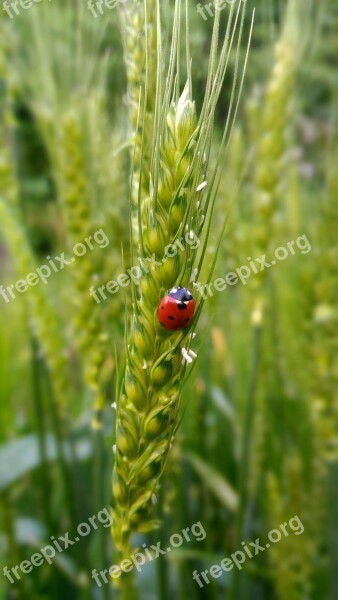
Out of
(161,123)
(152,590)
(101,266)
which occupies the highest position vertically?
(101,266)

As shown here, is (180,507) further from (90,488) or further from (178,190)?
(178,190)

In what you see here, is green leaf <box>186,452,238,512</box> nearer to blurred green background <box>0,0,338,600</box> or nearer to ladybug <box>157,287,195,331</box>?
blurred green background <box>0,0,338,600</box>

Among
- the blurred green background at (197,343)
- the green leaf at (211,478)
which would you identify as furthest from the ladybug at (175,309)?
the green leaf at (211,478)

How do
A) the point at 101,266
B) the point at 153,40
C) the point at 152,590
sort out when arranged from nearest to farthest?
the point at 153,40 < the point at 101,266 < the point at 152,590

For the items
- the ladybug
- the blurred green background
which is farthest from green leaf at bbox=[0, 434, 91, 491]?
the ladybug

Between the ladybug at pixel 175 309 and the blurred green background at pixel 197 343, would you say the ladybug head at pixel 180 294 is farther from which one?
the blurred green background at pixel 197 343

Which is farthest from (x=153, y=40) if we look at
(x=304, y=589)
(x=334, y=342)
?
(x=304, y=589)

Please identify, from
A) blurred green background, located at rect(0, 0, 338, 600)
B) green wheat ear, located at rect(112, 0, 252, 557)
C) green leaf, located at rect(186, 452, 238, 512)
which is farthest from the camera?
green leaf, located at rect(186, 452, 238, 512)
